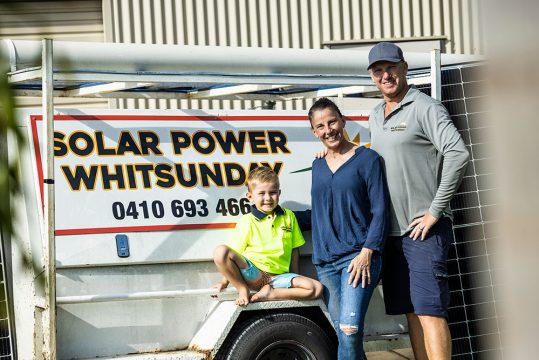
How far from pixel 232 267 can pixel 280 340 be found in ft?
1.69

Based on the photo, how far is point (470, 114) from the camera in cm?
585

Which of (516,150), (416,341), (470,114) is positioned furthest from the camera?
(470,114)

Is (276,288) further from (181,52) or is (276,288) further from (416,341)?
(181,52)

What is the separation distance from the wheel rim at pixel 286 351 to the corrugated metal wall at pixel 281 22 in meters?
6.08

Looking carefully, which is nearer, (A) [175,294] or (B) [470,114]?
(A) [175,294]

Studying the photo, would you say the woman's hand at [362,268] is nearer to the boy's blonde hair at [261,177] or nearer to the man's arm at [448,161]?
the man's arm at [448,161]

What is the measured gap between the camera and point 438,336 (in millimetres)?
4941

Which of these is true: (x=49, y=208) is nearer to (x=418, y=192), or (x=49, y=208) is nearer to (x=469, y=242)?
(x=418, y=192)

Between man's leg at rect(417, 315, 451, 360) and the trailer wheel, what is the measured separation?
0.74 metres

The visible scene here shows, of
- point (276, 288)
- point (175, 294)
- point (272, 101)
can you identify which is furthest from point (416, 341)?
point (272, 101)

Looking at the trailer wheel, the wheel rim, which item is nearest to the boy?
the trailer wheel

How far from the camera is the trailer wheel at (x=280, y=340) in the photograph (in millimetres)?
5316

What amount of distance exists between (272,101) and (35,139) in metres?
1.86

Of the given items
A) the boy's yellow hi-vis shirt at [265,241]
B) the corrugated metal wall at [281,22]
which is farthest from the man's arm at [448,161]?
the corrugated metal wall at [281,22]
